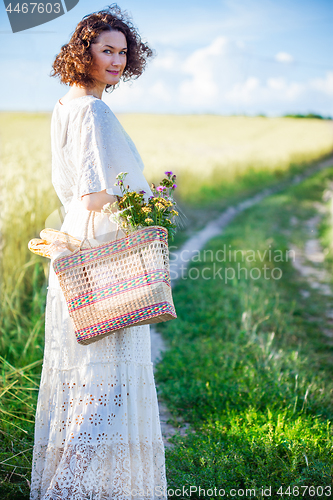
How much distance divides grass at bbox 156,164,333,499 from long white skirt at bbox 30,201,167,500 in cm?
54

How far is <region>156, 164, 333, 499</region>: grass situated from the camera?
2.27 meters

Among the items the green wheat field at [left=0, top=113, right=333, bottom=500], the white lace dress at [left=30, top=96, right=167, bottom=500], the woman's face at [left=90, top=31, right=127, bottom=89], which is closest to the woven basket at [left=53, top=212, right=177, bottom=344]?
the white lace dress at [left=30, top=96, right=167, bottom=500]

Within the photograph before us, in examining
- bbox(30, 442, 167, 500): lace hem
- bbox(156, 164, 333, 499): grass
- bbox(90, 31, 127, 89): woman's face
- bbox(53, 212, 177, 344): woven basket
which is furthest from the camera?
bbox(156, 164, 333, 499): grass

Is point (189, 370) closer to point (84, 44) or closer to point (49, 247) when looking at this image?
point (49, 247)

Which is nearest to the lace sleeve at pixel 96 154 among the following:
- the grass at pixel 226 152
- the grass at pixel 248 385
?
the grass at pixel 248 385

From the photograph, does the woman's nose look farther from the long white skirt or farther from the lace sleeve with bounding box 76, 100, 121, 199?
the long white skirt

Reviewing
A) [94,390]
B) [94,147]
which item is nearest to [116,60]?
[94,147]

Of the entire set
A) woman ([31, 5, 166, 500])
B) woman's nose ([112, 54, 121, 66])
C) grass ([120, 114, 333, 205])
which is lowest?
woman ([31, 5, 166, 500])

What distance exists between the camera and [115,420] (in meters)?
1.77

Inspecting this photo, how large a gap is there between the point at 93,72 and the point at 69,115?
23 cm

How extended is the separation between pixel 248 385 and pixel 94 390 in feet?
5.40

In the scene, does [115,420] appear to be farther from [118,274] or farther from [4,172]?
[4,172]

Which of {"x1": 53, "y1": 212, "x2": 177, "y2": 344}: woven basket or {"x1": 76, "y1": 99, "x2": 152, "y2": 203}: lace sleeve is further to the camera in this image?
{"x1": 76, "y1": 99, "x2": 152, "y2": 203}: lace sleeve

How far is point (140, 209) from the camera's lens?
1.68 metres
